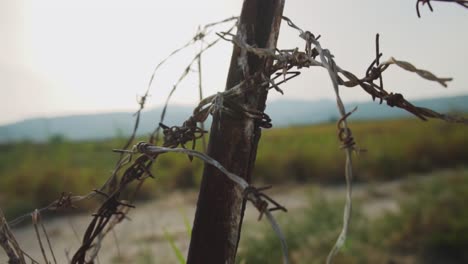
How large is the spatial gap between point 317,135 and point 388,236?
744cm

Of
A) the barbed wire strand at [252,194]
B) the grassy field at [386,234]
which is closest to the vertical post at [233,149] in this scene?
the barbed wire strand at [252,194]

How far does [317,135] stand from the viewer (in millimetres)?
10516

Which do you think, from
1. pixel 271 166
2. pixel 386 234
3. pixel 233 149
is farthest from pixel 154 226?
pixel 233 149

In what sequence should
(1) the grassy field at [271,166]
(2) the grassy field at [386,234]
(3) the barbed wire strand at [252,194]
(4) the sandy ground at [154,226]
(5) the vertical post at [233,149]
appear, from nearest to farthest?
(3) the barbed wire strand at [252,194]
(5) the vertical post at [233,149]
(2) the grassy field at [386,234]
(4) the sandy ground at [154,226]
(1) the grassy field at [271,166]

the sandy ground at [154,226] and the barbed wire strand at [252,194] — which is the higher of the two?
the barbed wire strand at [252,194]

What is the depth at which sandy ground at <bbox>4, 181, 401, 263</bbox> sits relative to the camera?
337 centimetres

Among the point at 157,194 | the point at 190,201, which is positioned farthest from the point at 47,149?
the point at 190,201

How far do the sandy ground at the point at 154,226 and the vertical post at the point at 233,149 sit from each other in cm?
214

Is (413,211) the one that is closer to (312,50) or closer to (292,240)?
(292,240)

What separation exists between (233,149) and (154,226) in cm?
402

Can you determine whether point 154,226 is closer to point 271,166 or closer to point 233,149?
point 271,166

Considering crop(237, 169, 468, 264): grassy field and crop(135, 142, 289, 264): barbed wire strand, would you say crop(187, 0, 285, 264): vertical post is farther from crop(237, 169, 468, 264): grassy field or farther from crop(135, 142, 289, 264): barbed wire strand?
crop(237, 169, 468, 264): grassy field

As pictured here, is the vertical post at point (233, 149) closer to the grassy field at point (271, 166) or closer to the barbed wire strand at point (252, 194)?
the barbed wire strand at point (252, 194)

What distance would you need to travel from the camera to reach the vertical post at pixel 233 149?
52cm
